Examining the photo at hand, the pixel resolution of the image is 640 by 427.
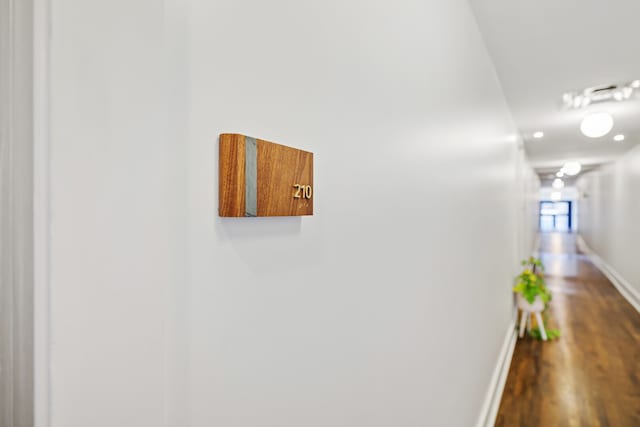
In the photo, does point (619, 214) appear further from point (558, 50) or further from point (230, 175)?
point (230, 175)

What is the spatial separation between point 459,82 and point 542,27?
2.75ft

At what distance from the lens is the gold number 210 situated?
0.52 metres

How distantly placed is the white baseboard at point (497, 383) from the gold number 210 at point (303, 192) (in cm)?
184

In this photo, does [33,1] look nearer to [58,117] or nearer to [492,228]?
[58,117]

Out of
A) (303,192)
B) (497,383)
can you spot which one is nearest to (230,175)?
(303,192)

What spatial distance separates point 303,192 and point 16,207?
327mm

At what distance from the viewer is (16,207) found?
33 centimetres

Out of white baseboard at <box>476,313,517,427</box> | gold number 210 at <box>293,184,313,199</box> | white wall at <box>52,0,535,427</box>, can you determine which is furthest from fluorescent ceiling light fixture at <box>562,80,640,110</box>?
gold number 210 at <box>293,184,313,199</box>

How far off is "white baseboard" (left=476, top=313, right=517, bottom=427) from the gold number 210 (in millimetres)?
1844

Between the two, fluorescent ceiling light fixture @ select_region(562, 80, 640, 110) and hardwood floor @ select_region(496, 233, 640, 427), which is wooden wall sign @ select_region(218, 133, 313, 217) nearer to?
hardwood floor @ select_region(496, 233, 640, 427)

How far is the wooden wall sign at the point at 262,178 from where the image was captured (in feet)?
1.37

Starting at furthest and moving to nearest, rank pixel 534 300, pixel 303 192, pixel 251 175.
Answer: pixel 534 300
pixel 303 192
pixel 251 175

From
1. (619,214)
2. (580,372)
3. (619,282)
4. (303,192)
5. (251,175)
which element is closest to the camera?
(251,175)

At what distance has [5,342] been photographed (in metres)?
0.34
